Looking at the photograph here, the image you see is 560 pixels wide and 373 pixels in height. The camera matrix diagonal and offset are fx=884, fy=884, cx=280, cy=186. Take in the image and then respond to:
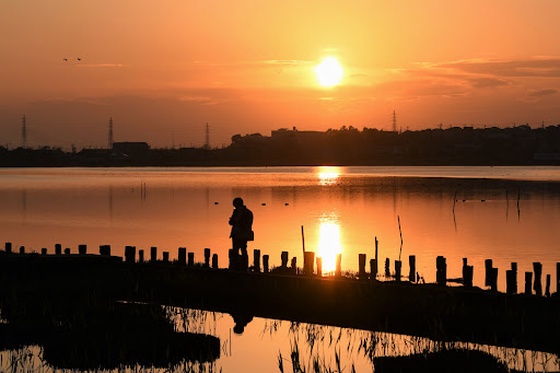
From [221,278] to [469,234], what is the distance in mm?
49503

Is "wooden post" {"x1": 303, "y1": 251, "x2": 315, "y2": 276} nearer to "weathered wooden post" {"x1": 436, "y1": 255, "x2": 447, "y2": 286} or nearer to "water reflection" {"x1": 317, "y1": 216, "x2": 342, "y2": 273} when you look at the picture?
"weathered wooden post" {"x1": 436, "y1": 255, "x2": 447, "y2": 286}

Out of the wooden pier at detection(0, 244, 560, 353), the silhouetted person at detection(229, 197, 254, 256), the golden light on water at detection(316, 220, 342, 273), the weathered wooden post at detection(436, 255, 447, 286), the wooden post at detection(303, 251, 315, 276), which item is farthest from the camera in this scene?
the golden light on water at detection(316, 220, 342, 273)

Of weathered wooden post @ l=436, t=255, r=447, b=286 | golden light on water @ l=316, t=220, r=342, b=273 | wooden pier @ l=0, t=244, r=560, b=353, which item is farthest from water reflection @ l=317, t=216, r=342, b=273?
wooden pier @ l=0, t=244, r=560, b=353

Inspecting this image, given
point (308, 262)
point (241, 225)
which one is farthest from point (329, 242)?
point (241, 225)

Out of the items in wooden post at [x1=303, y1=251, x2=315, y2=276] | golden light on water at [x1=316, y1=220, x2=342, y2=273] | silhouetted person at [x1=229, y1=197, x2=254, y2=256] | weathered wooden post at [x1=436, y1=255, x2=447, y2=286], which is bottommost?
golden light on water at [x1=316, y1=220, x2=342, y2=273]

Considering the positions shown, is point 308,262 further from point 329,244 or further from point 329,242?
point 329,242

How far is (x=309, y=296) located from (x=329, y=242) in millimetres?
42070

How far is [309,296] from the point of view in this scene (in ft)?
78.5

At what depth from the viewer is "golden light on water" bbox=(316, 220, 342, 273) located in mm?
49844

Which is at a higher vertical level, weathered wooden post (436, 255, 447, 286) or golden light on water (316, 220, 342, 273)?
weathered wooden post (436, 255, 447, 286)

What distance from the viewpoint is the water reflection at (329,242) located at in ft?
164

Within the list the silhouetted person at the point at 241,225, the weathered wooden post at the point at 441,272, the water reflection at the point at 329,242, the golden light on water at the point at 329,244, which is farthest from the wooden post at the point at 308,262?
the water reflection at the point at 329,242

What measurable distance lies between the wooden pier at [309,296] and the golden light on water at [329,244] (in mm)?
17022

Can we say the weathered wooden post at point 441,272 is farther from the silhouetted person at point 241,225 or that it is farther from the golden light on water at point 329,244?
the golden light on water at point 329,244
